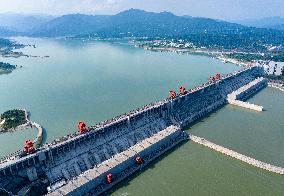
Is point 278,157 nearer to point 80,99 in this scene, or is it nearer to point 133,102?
point 133,102

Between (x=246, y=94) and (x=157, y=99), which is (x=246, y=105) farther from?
(x=157, y=99)

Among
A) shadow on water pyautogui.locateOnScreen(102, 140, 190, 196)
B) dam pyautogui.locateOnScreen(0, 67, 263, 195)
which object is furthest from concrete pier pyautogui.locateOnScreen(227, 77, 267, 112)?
shadow on water pyautogui.locateOnScreen(102, 140, 190, 196)

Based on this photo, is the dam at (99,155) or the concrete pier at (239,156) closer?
the dam at (99,155)

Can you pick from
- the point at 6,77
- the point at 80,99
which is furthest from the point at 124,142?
the point at 6,77

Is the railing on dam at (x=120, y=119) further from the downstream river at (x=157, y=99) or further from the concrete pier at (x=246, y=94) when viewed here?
the downstream river at (x=157, y=99)

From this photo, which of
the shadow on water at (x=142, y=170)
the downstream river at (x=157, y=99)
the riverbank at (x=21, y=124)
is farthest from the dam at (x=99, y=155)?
the riverbank at (x=21, y=124)

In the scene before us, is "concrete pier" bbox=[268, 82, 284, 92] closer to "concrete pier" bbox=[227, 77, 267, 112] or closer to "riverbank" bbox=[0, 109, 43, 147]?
"concrete pier" bbox=[227, 77, 267, 112]
